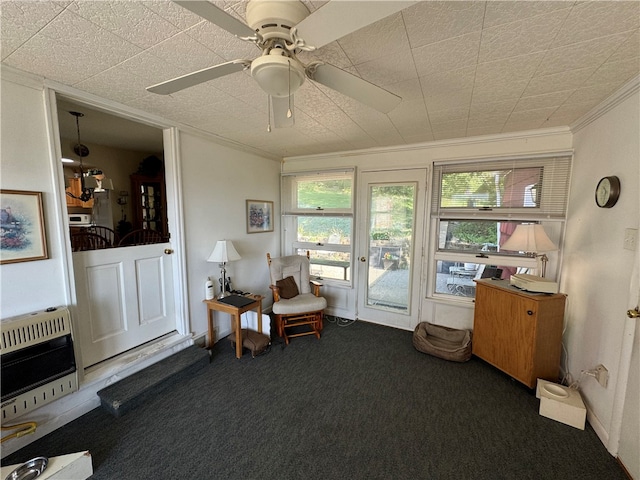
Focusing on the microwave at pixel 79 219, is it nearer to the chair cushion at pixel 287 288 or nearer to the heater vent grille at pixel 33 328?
the heater vent grille at pixel 33 328

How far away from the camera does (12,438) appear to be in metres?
1.56

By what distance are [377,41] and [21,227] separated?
2375 millimetres

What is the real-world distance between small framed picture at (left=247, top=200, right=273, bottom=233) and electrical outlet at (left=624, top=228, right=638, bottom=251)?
134 inches

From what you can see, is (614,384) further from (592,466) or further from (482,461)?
(482,461)

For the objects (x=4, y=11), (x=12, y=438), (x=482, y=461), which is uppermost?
(x=4, y=11)

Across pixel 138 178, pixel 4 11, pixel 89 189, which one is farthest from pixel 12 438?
pixel 138 178

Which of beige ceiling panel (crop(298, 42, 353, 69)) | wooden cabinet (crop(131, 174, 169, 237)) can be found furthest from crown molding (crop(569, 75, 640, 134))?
wooden cabinet (crop(131, 174, 169, 237))

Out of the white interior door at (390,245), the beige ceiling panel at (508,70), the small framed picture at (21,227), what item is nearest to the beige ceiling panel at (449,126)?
the white interior door at (390,245)

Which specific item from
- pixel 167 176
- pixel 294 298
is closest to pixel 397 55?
pixel 167 176

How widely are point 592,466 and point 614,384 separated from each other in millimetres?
510

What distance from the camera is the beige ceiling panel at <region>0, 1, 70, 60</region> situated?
41.8 inches

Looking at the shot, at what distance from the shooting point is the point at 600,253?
1.90 meters

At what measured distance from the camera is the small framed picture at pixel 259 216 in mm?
3453

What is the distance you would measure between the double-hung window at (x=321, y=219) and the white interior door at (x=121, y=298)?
6.03ft
